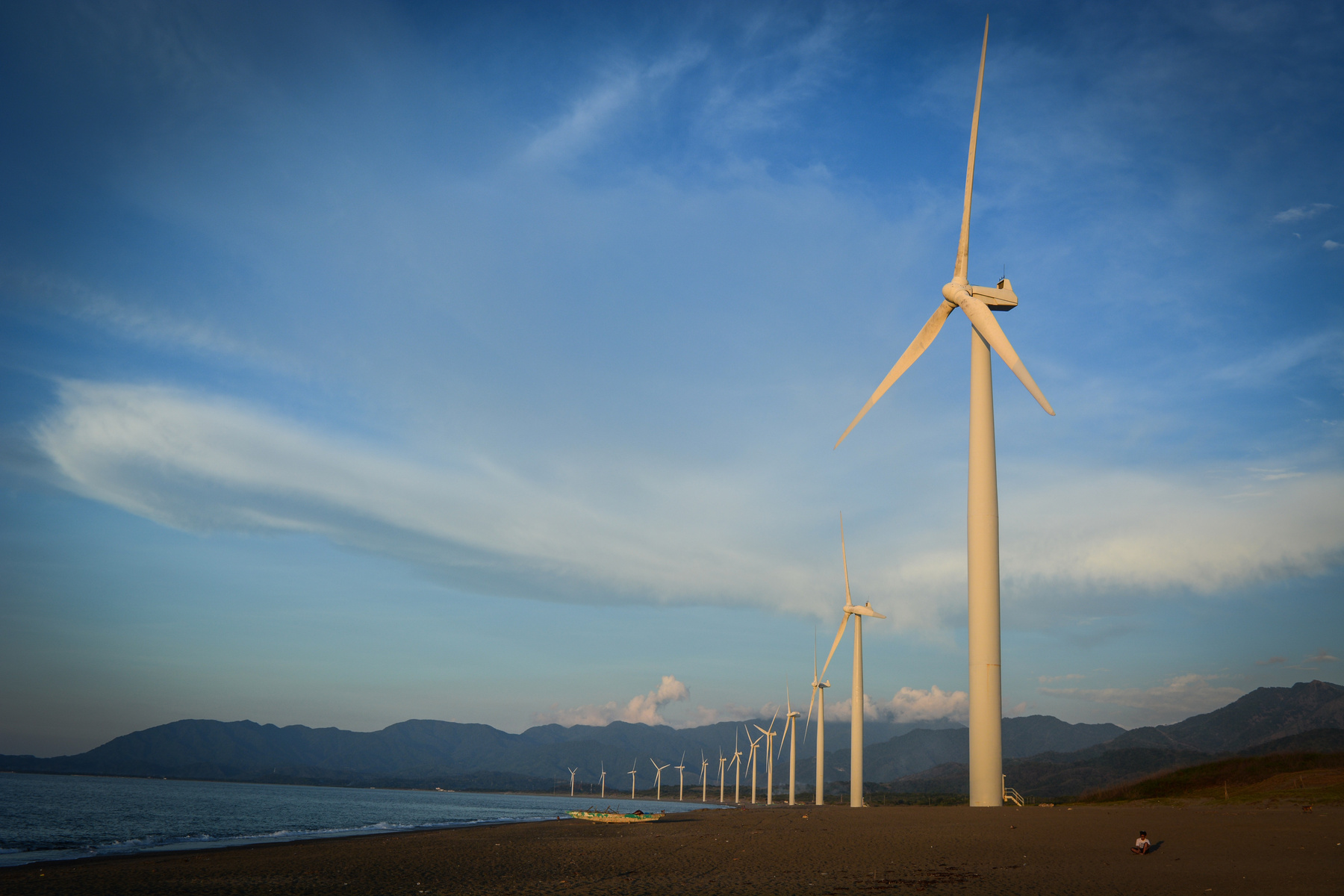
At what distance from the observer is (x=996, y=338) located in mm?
34094

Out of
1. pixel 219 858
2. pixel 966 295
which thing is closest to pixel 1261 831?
pixel 966 295

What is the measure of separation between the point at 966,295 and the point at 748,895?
2853cm

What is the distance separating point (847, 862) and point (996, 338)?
2250 centimetres

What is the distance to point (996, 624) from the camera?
30.3 metres

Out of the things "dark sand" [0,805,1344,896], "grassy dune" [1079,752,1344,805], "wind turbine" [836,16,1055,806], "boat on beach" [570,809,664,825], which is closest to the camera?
"dark sand" [0,805,1344,896]

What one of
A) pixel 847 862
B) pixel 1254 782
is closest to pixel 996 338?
pixel 847 862

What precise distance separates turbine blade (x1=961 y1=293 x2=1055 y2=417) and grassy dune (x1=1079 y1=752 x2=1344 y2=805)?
71.4 feet

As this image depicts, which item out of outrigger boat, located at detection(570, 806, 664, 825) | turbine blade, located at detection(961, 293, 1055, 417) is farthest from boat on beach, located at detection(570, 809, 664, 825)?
turbine blade, located at detection(961, 293, 1055, 417)

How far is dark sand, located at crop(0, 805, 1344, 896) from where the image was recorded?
1741cm

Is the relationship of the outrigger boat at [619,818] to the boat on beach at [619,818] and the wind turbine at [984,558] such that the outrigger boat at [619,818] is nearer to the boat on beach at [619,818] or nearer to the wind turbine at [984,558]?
the boat on beach at [619,818]

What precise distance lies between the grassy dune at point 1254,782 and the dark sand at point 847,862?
10304 mm

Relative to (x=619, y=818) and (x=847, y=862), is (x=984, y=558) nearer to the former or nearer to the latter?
(x=847, y=862)

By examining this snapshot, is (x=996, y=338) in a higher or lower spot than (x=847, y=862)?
higher

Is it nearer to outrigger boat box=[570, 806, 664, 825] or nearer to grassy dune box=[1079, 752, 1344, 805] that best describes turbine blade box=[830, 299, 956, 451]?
grassy dune box=[1079, 752, 1344, 805]
